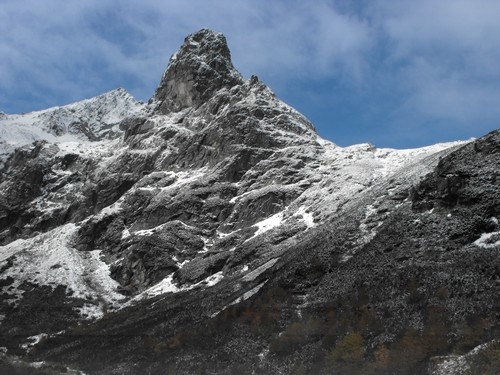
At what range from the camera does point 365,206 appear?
290 ft

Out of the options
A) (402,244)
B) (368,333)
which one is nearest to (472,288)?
(368,333)

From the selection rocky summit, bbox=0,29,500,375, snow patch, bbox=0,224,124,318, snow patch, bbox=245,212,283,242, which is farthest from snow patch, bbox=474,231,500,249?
snow patch, bbox=0,224,124,318

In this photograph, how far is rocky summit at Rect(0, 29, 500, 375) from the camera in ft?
175

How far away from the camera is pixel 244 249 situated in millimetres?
105250

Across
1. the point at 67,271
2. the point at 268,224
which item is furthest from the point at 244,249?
the point at 67,271

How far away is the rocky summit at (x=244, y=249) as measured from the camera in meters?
53.4

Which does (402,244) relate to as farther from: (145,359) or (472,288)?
(145,359)

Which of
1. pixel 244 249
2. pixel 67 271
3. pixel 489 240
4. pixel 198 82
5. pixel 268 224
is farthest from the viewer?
pixel 198 82

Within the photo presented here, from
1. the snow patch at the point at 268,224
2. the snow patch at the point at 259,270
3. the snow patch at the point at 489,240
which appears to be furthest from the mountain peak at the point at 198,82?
the snow patch at the point at 489,240

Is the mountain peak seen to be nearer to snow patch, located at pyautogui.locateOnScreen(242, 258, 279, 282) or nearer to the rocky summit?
the rocky summit

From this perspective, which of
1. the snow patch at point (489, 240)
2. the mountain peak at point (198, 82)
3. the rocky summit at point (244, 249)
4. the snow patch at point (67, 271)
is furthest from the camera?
the mountain peak at point (198, 82)

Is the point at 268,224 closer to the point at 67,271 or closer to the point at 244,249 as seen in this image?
the point at 244,249

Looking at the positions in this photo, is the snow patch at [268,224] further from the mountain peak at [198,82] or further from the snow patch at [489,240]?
the mountain peak at [198,82]

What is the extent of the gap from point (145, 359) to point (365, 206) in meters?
40.3
